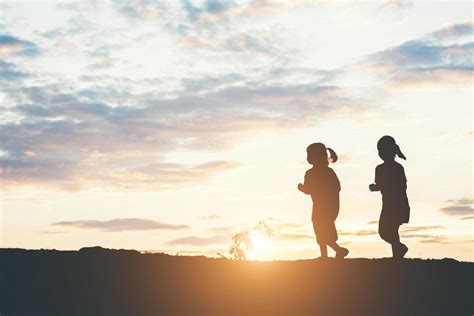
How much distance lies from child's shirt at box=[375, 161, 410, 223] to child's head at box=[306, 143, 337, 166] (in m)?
1.26

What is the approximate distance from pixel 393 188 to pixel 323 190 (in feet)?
5.79

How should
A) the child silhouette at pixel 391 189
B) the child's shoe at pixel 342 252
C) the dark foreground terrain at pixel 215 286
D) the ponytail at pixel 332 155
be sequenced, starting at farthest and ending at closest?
the child silhouette at pixel 391 189 < the ponytail at pixel 332 155 < the child's shoe at pixel 342 252 < the dark foreground terrain at pixel 215 286

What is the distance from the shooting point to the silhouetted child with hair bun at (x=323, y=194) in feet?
63.3

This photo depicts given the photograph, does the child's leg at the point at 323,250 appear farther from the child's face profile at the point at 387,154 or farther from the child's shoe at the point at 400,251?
the child's face profile at the point at 387,154

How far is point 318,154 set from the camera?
63.8 ft

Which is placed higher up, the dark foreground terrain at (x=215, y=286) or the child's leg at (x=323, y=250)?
the child's leg at (x=323, y=250)

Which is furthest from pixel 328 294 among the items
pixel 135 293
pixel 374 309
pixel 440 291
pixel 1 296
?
pixel 1 296

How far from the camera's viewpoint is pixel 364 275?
57.9 ft

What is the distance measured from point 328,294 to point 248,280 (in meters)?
1.71

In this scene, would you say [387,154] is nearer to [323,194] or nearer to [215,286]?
[323,194]

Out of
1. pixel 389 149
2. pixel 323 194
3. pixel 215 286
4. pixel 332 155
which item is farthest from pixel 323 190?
pixel 215 286

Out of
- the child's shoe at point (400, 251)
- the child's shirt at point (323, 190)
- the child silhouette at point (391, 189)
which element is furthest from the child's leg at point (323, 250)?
the child's shoe at point (400, 251)

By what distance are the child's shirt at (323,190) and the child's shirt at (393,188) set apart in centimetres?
112

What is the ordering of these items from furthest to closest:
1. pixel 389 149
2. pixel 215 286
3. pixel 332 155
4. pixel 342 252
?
pixel 389 149 → pixel 332 155 → pixel 342 252 → pixel 215 286
